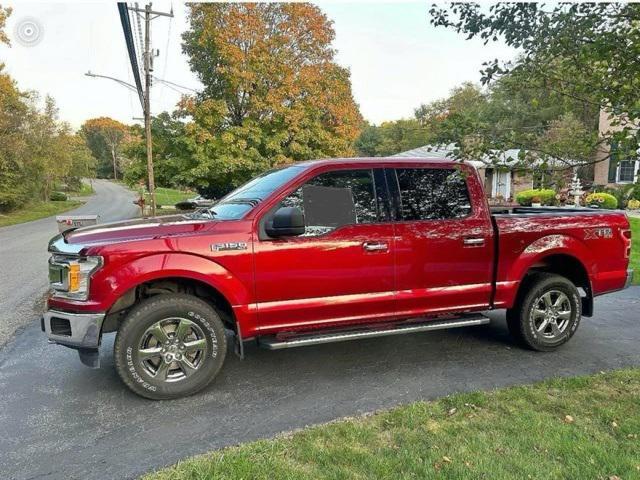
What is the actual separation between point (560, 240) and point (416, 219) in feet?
5.39

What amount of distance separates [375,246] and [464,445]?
1.76 metres

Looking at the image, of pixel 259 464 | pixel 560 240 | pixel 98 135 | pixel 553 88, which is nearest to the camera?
pixel 259 464

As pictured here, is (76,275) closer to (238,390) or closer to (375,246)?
(238,390)

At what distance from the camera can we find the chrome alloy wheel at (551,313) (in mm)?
4680

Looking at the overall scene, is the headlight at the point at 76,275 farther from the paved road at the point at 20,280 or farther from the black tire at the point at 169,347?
the paved road at the point at 20,280

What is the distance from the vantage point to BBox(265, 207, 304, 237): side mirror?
11.8ft

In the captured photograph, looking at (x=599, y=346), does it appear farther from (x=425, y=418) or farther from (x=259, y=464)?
(x=259, y=464)

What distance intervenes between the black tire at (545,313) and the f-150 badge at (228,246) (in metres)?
2.95

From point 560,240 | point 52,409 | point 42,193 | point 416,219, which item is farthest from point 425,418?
point 42,193

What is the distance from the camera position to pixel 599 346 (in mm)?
4812

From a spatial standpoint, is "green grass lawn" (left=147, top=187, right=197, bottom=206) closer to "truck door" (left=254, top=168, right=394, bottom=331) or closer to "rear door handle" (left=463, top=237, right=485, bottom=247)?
"truck door" (left=254, top=168, right=394, bottom=331)

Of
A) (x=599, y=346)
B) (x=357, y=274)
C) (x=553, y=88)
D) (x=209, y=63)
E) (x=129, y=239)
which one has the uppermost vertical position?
(x=209, y=63)

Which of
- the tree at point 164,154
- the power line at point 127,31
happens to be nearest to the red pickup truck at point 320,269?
the power line at point 127,31

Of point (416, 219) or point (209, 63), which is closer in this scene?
point (416, 219)
